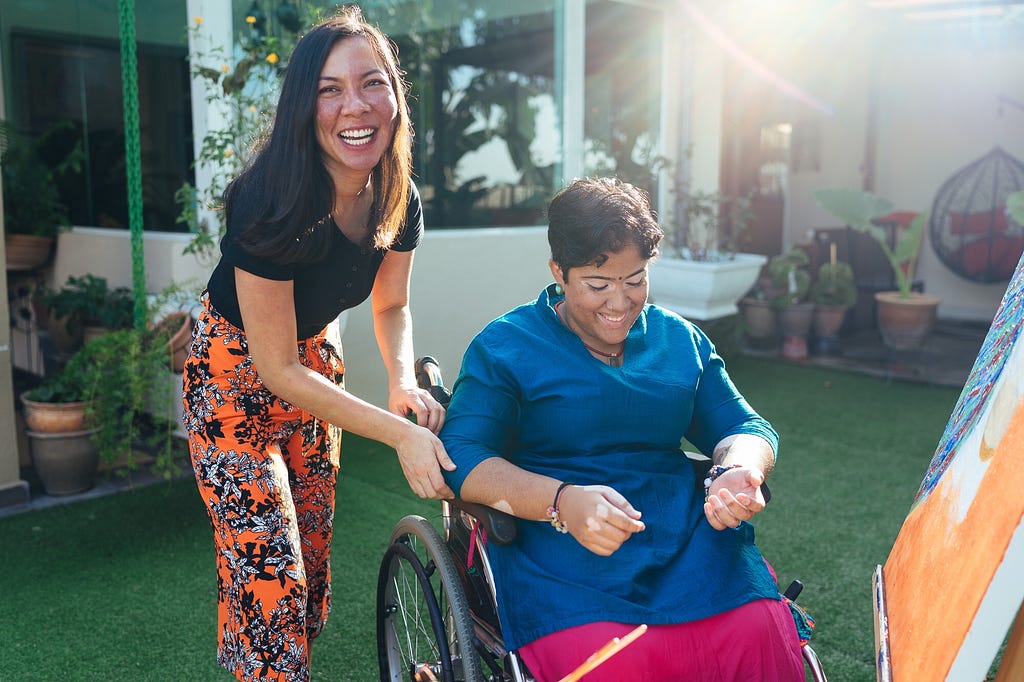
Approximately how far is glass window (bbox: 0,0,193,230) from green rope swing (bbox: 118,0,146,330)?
1.70 feet

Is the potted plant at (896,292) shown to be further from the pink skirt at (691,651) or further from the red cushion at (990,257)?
the pink skirt at (691,651)

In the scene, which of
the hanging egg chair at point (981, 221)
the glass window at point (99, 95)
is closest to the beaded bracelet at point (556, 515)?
the glass window at point (99, 95)

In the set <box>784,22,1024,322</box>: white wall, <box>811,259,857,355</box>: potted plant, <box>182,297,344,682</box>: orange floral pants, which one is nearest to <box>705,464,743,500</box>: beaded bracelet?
<box>182,297,344,682</box>: orange floral pants

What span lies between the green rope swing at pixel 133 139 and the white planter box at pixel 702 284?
3289 mm

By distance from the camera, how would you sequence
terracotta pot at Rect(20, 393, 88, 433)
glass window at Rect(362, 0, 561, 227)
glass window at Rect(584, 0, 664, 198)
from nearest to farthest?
terracotta pot at Rect(20, 393, 88, 433), glass window at Rect(362, 0, 561, 227), glass window at Rect(584, 0, 664, 198)

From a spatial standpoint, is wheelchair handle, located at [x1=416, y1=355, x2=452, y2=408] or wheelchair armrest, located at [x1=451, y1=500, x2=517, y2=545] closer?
wheelchair armrest, located at [x1=451, y1=500, x2=517, y2=545]

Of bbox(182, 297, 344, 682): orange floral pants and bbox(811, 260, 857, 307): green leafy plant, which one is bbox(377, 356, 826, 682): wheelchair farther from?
bbox(811, 260, 857, 307): green leafy plant

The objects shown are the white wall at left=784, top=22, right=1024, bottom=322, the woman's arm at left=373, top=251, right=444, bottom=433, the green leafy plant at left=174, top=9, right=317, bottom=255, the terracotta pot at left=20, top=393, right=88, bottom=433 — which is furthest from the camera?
the white wall at left=784, top=22, right=1024, bottom=322

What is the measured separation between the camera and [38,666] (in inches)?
101

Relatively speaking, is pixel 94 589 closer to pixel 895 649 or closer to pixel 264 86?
pixel 264 86

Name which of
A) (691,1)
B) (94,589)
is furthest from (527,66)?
(94,589)

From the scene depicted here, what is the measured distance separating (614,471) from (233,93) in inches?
118

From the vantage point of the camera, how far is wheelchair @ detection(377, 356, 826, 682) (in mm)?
1669

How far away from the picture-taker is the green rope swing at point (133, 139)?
384 cm
